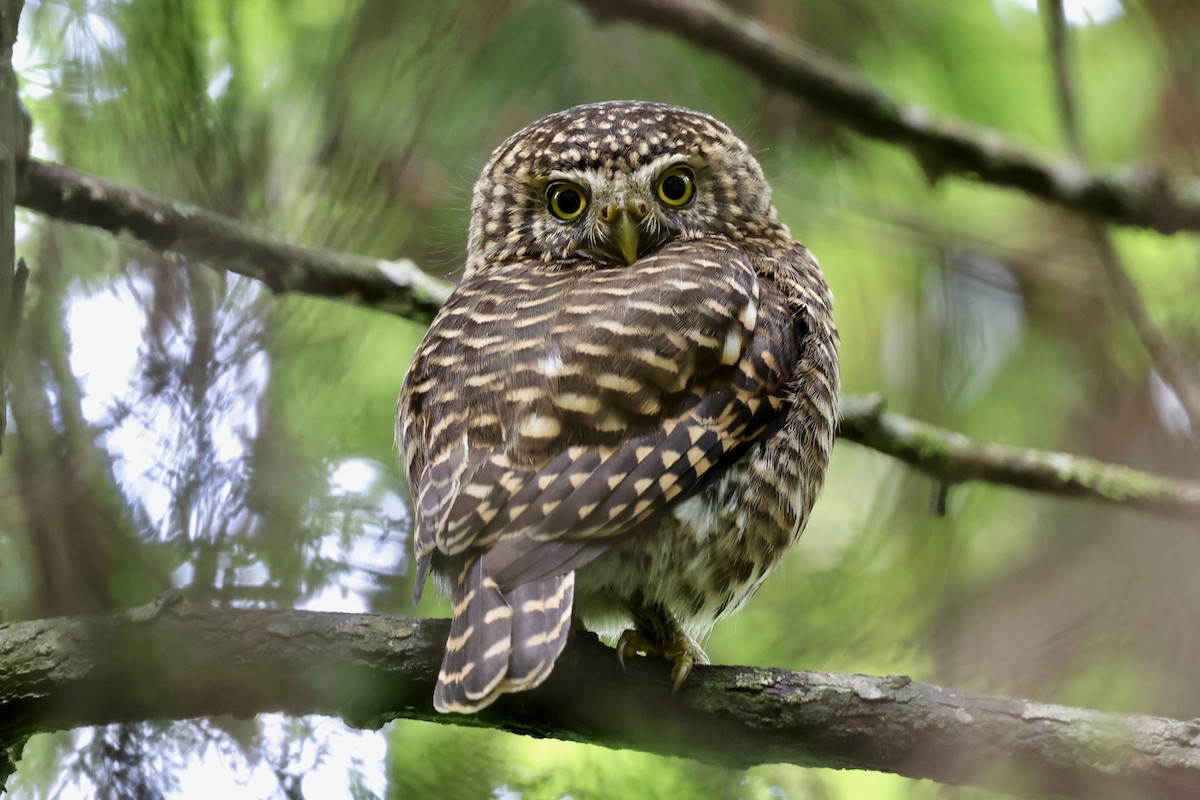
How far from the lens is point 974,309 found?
Answer: 119 inches

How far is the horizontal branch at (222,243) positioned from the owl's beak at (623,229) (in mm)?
547

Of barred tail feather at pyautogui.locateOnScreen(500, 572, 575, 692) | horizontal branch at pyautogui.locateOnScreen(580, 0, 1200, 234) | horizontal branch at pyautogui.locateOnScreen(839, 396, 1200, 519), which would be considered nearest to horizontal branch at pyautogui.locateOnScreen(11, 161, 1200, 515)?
horizontal branch at pyautogui.locateOnScreen(839, 396, 1200, 519)

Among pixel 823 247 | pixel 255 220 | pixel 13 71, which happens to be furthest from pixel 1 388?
pixel 823 247

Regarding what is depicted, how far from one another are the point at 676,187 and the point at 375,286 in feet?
3.07

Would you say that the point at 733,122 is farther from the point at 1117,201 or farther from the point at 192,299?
the point at 192,299

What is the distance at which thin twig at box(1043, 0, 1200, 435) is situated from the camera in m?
1.93

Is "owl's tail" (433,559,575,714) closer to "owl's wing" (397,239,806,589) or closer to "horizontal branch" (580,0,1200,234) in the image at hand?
"owl's wing" (397,239,806,589)

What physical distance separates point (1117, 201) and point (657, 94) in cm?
125

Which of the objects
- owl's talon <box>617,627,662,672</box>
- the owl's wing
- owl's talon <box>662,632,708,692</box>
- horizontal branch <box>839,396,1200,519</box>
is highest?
the owl's wing

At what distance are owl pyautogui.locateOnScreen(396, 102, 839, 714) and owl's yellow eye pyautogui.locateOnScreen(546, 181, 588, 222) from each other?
93 millimetres

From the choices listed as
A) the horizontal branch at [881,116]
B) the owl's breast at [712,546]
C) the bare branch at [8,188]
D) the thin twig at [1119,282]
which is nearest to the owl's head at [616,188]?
the horizontal branch at [881,116]

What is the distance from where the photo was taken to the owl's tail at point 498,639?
224 cm

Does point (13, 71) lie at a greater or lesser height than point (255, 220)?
greater

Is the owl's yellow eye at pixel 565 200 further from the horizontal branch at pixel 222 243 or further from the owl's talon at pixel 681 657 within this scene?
the owl's talon at pixel 681 657
